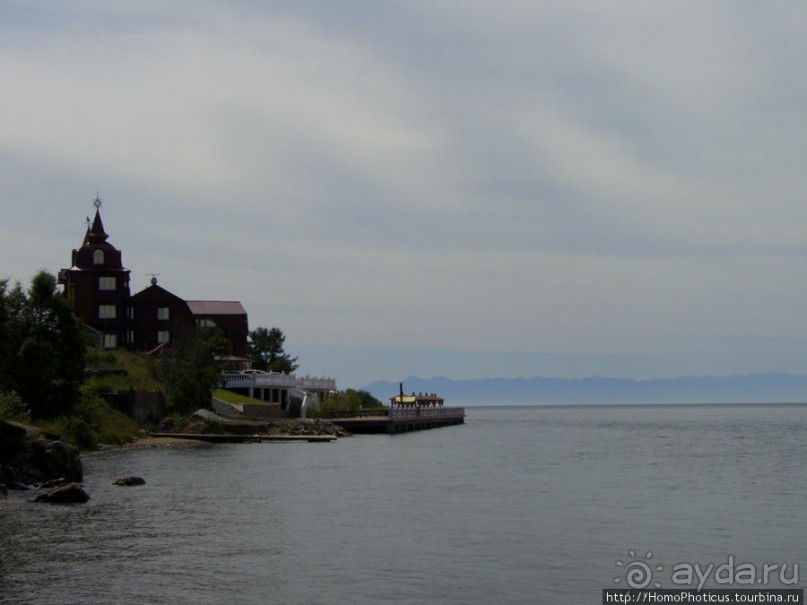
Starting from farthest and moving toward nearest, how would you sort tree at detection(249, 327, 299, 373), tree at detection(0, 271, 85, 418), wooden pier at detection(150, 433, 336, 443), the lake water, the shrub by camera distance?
tree at detection(249, 327, 299, 373) < wooden pier at detection(150, 433, 336, 443) < tree at detection(0, 271, 85, 418) < the shrub < the lake water

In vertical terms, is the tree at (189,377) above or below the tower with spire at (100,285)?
below

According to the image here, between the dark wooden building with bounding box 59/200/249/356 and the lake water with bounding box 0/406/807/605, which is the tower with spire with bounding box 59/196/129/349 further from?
the lake water with bounding box 0/406/807/605

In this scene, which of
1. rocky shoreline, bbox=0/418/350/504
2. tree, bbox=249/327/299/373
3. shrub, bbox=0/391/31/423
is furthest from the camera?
tree, bbox=249/327/299/373

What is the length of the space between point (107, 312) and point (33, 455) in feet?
196

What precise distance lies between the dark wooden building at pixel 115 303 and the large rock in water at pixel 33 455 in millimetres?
54400

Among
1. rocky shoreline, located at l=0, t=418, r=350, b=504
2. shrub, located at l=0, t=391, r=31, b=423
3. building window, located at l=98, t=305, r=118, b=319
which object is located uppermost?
building window, located at l=98, t=305, r=118, b=319

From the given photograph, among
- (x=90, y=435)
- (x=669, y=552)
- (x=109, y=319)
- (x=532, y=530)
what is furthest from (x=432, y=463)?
(x=109, y=319)

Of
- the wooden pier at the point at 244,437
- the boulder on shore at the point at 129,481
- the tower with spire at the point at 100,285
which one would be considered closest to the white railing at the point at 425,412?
the wooden pier at the point at 244,437

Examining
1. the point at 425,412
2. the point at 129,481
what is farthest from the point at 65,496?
the point at 425,412

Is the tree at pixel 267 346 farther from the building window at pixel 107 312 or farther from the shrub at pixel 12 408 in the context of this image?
the shrub at pixel 12 408

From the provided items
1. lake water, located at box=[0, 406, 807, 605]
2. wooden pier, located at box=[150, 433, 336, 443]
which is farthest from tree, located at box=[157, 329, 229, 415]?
lake water, located at box=[0, 406, 807, 605]

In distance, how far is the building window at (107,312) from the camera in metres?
98.2

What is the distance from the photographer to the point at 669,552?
26547 millimetres

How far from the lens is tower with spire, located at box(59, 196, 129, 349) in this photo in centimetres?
9744
